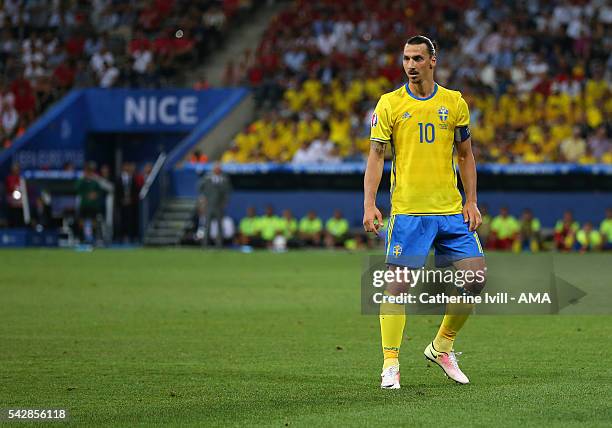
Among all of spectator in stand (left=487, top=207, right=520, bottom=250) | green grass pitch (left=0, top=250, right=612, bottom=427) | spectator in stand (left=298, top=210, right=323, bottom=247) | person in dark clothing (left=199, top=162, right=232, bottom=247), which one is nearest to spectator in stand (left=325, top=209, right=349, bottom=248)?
spectator in stand (left=298, top=210, right=323, bottom=247)

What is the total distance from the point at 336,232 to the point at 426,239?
2231 centimetres

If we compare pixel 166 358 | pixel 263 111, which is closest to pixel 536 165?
pixel 263 111

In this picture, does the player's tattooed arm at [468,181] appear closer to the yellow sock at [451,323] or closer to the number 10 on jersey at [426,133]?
the number 10 on jersey at [426,133]

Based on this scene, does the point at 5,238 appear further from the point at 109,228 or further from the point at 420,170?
the point at 420,170

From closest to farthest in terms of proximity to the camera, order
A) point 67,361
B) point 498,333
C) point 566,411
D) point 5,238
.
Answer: point 566,411 < point 67,361 < point 498,333 < point 5,238

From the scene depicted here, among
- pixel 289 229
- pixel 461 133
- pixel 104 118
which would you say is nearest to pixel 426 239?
pixel 461 133

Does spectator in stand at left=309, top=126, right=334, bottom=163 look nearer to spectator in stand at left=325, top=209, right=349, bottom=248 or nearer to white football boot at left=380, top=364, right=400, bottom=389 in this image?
spectator in stand at left=325, top=209, right=349, bottom=248

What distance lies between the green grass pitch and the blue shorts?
0.89m

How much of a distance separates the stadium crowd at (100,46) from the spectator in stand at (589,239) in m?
13.0

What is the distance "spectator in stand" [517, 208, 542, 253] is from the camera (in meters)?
29.4

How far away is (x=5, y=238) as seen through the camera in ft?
108

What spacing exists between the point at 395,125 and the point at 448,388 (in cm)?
182

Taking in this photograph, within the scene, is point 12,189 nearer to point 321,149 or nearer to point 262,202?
point 262,202

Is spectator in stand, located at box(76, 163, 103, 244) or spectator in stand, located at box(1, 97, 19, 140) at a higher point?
spectator in stand, located at box(1, 97, 19, 140)
